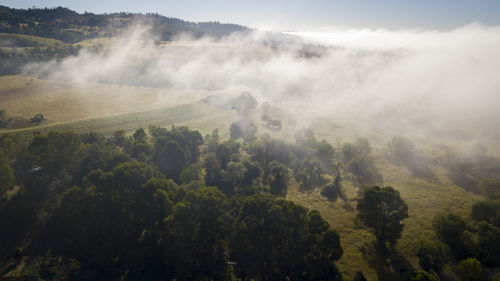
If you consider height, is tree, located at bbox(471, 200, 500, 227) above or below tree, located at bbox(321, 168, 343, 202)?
above

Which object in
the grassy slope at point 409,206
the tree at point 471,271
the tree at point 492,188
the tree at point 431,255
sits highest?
the tree at point 492,188

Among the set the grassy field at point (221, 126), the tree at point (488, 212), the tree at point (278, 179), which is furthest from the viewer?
the tree at point (278, 179)

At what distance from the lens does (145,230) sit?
58.6 metres

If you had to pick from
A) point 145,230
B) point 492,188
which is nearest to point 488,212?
point 492,188

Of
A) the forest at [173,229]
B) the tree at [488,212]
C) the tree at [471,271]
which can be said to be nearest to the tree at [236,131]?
the forest at [173,229]

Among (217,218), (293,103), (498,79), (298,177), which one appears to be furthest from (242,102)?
(498,79)

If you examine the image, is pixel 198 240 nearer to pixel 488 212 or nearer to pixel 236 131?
pixel 488 212

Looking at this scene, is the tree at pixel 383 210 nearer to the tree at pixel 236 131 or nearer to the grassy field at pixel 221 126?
the grassy field at pixel 221 126

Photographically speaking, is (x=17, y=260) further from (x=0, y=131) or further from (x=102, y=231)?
(x=0, y=131)

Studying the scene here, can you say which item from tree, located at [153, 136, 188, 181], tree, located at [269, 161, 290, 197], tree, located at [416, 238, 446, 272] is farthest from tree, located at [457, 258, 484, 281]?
tree, located at [153, 136, 188, 181]

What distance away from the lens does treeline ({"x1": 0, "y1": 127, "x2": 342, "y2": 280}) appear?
47344 millimetres

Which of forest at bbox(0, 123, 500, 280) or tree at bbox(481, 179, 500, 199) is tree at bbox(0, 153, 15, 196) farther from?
tree at bbox(481, 179, 500, 199)

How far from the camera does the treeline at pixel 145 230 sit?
4734cm

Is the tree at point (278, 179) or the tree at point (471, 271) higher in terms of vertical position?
the tree at point (471, 271)
